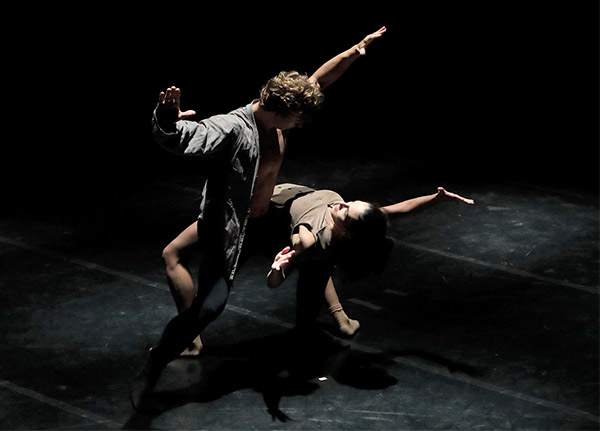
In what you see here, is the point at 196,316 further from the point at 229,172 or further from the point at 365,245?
the point at 365,245

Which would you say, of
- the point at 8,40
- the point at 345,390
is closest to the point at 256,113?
the point at 345,390

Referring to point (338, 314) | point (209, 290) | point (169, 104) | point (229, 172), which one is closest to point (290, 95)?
point (229, 172)

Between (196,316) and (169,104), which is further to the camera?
(196,316)

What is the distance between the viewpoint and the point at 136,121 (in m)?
6.77

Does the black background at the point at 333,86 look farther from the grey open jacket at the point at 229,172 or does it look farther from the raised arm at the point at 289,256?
the raised arm at the point at 289,256

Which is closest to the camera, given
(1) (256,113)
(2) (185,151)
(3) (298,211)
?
(2) (185,151)

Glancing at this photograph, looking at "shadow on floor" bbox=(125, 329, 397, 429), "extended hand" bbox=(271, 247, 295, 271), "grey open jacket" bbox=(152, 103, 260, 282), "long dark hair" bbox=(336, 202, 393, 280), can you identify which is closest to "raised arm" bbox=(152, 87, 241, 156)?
"grey open jacket" bbox=(152, 103, 260, 282)

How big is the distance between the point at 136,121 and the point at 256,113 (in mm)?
2847

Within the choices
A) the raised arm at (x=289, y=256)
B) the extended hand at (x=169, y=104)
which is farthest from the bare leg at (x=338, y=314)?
the extended hand at (x=169, y=104)

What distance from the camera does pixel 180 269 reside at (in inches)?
169

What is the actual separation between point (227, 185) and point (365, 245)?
0.53 meters

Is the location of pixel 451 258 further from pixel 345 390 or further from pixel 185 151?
pixel 185 151

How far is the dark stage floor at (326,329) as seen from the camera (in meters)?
4.14

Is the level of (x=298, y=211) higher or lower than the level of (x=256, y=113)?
lower
